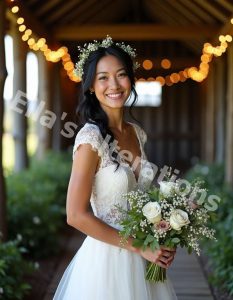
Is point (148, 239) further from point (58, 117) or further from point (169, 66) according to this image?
point (169, 66)

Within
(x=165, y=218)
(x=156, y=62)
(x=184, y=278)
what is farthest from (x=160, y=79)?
(x=165, y=218)

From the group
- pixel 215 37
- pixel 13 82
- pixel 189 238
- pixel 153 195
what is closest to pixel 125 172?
pixel 153 195

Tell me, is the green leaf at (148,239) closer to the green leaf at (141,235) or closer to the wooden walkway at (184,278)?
the green leaf at (141,235)

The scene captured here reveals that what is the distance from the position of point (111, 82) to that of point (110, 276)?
0.89 meters

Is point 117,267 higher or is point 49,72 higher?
point 49,72

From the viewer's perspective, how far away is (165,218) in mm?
2141

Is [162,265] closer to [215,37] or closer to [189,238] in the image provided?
[189,238]

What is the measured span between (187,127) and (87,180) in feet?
42.5

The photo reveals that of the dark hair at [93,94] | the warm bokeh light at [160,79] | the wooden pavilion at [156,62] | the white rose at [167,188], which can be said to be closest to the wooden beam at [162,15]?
the wooden pavilion at [156,62]

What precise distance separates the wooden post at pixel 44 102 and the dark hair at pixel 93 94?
7.09 metres

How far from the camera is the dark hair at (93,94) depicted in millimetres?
2359

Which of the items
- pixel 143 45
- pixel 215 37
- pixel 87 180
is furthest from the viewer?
pixel 143 45

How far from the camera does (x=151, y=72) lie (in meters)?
14.5

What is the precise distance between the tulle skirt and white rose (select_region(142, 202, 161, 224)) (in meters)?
0.34
